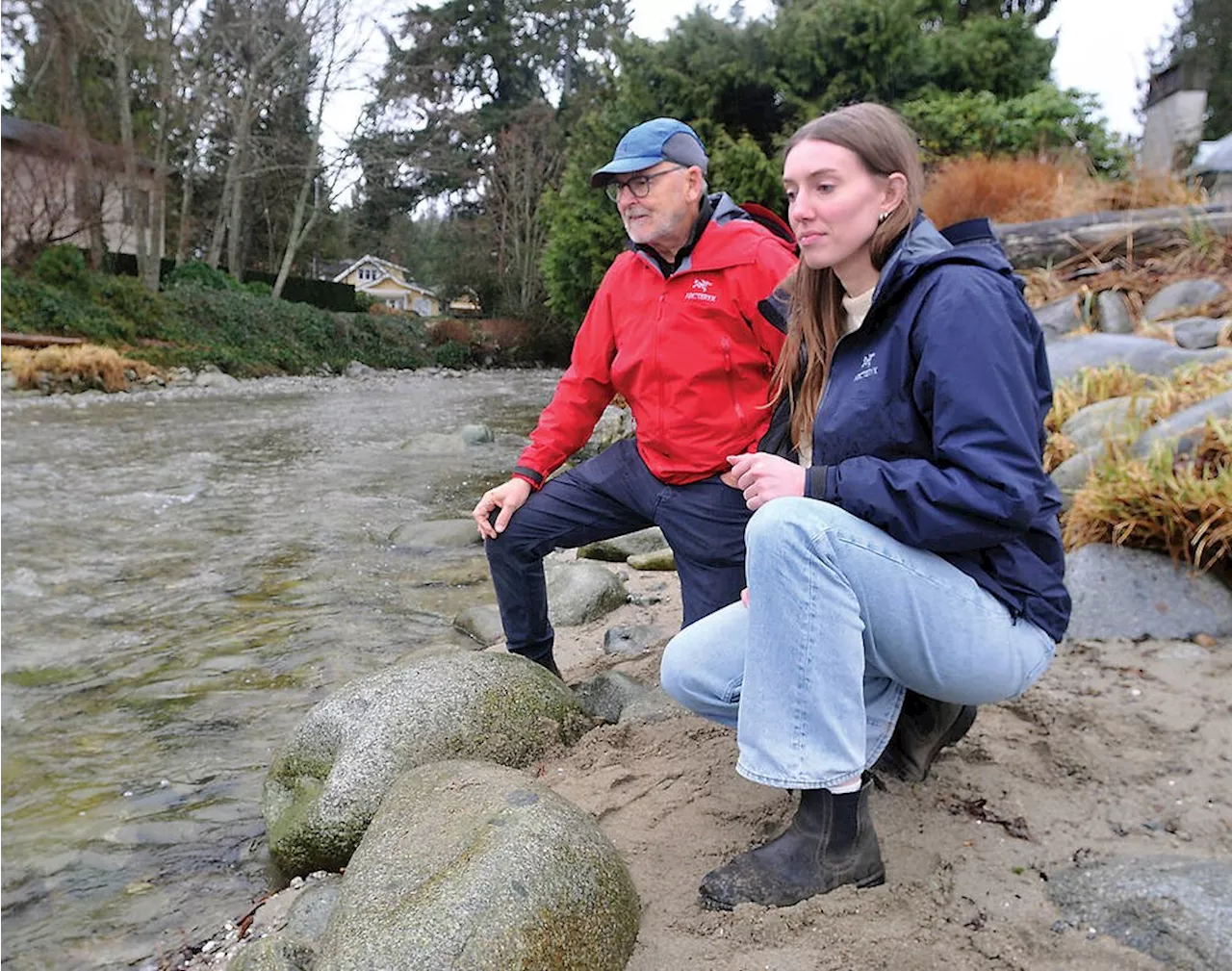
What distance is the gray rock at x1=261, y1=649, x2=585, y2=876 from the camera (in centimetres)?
259

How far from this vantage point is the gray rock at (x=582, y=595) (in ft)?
15.2

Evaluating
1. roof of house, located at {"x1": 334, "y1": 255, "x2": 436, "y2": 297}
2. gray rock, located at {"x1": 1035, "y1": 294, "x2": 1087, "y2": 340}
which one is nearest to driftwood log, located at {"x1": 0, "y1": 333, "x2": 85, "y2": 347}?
gray rock, located at {"x1": 1035, "y1": 294, "x2": 1087, "y2": 340}

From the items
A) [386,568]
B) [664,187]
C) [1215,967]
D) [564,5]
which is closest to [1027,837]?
[1215,967]

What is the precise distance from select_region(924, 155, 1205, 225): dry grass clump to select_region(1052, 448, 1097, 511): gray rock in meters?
4.19

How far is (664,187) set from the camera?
3.07 m

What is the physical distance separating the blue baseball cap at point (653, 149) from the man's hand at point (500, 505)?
999mm

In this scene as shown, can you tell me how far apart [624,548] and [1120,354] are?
2831mm

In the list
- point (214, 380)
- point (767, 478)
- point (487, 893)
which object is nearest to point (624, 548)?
point (767, 478)

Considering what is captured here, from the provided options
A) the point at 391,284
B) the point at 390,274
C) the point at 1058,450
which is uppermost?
the point at 390,274

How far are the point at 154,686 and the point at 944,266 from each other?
3306 millimetres

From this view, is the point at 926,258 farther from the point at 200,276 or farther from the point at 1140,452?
the point at 200,276

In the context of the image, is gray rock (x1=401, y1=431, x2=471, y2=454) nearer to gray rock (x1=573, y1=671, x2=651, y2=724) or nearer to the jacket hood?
gray rock (x1=573, y1=671, x2=651, y2=724)

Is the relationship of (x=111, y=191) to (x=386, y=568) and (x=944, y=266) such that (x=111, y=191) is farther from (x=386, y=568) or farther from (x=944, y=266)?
(x=944, y=266)

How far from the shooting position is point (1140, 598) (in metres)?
3.38
